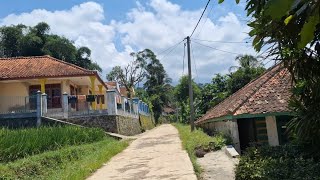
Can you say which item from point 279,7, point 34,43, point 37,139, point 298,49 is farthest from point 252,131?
point 34,43

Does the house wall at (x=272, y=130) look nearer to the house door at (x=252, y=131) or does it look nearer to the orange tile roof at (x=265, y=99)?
the house door at (x=252, y=131)

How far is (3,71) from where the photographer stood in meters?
25.4

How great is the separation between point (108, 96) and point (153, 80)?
4322 cm

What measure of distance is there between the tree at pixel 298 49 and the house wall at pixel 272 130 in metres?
6.35

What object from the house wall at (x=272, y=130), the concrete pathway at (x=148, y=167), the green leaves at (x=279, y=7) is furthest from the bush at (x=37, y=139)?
the green leaves at (x=279, y=7)

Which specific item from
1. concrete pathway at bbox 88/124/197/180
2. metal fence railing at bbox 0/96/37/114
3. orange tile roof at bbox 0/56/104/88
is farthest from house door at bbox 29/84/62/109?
concrete pathway at bbox 88/124/197/180

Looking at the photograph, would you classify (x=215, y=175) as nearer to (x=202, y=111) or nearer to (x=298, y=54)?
(x=298, y=54)

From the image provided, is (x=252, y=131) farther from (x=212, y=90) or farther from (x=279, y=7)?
(x=212, y=90)

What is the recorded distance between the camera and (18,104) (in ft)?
72.6

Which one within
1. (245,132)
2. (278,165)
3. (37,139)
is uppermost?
(37,139)

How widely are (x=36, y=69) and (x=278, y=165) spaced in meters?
21.7

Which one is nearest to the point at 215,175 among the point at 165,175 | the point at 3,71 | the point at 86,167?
the point at 165,175

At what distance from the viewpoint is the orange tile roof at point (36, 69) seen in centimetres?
2383

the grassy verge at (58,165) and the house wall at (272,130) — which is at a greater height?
the house wall at (272,130)
